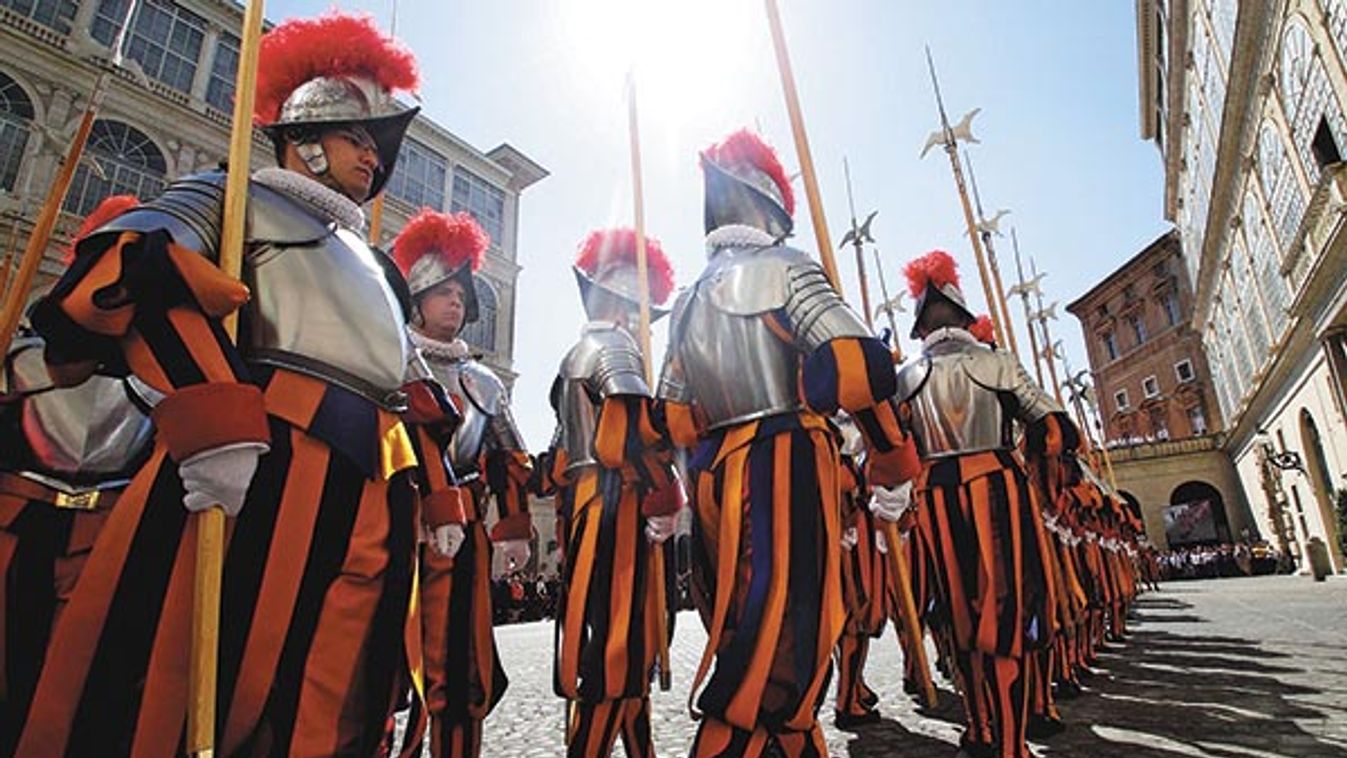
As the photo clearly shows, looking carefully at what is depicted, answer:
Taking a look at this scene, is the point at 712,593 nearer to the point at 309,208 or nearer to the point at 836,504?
the point at 836,504

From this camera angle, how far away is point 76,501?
350 cm

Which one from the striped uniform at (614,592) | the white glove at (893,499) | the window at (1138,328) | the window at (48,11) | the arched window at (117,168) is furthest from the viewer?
the window at (1138,328)

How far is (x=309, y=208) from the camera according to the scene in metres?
2.17

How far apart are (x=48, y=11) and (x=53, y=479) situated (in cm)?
2198

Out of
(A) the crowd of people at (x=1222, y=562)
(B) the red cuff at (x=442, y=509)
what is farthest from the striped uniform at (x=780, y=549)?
(A) the crowd of people at (x=1222, y=562)

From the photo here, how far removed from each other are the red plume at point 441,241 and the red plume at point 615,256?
2.23ft

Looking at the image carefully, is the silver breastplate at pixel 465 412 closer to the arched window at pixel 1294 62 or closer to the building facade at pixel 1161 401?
the arched window at pixel 1294 62

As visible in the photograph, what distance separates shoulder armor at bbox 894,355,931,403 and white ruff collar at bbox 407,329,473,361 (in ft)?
8.32

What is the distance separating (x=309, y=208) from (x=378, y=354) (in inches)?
21.1

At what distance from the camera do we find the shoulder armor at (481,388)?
4.10 m

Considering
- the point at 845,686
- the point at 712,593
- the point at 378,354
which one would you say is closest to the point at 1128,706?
the point at 845,686

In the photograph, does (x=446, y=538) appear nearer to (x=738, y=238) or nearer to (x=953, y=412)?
(x=738, y=238)

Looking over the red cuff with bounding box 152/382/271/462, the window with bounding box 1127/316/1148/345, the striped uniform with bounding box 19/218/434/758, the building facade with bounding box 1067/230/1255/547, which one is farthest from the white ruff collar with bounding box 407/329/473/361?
the window with bounding box 1127/316/1148/345

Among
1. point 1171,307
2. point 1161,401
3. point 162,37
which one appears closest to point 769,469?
point 162,37
